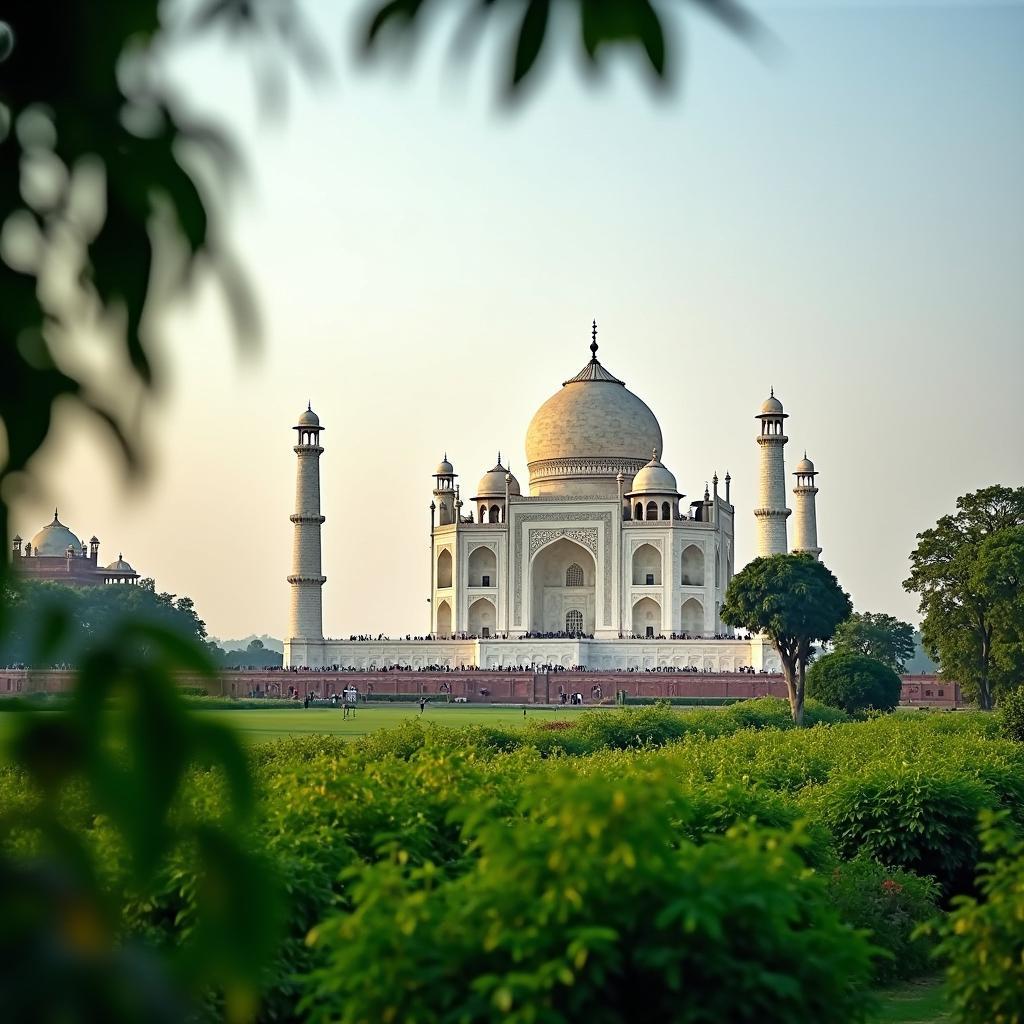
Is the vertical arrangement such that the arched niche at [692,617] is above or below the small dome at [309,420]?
below

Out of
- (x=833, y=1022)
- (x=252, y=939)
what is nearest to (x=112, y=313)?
(x=252, y=939)

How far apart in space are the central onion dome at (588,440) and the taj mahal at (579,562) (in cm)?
4

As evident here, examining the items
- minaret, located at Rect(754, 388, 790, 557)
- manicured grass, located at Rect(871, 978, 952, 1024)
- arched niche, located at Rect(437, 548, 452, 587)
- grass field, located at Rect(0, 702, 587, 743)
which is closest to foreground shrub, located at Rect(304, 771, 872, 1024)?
manicured grass, located at Rect(871, 978, 952, 1024)

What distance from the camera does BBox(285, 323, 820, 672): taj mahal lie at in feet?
136

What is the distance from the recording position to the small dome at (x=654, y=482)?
44.1 m

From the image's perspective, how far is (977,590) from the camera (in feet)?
93.7

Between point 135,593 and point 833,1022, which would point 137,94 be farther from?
point 135,593

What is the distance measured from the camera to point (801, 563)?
98.2 feet

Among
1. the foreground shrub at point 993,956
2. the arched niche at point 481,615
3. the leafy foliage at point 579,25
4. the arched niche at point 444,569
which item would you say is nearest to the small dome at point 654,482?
the arched niche at point 481,615

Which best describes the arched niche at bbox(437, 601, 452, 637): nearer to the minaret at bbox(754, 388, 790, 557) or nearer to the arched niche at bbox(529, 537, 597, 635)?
the arched niche at bbox(529, 537, 597, 635)

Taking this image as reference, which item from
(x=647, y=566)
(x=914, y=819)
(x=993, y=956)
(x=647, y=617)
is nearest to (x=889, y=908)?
(x=914, y=819)

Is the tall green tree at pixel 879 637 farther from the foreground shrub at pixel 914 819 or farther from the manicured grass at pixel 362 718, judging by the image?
the foreground shrub at pixel 914 819

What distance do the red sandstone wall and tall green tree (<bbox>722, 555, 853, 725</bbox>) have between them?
820 cm

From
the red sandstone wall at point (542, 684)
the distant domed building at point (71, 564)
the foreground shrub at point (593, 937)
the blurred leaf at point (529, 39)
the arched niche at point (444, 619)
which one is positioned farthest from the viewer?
the distant domed building at point (71, 564)
